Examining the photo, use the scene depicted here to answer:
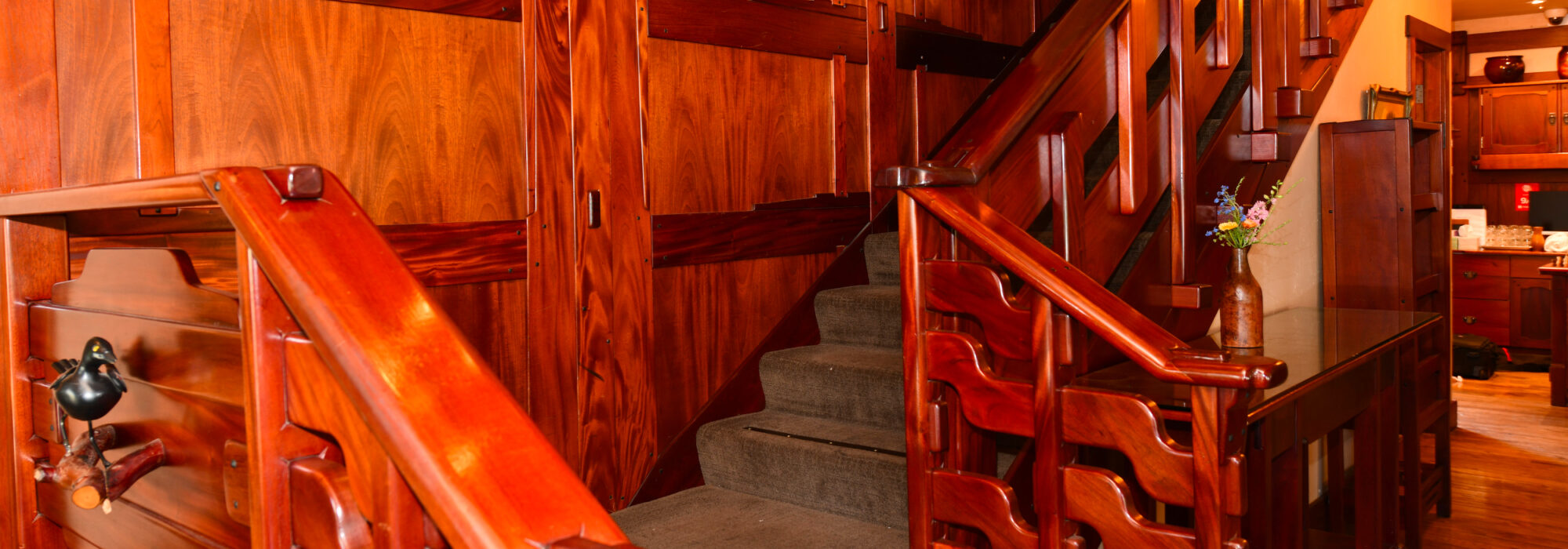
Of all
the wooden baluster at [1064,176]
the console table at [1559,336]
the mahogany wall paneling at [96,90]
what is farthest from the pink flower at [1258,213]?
the console table at [1559,336]

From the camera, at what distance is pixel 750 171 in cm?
363

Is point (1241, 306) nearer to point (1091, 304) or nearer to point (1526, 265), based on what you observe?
point (1091, 304)

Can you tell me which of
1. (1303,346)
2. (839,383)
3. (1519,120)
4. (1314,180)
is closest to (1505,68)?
(1519,120)

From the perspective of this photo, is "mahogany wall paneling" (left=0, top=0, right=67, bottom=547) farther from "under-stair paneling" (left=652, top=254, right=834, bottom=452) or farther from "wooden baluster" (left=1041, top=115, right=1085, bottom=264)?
"wooden baluster" (left=1041, top=115, right=1085, bottom=264)

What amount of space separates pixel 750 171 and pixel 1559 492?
4.08m

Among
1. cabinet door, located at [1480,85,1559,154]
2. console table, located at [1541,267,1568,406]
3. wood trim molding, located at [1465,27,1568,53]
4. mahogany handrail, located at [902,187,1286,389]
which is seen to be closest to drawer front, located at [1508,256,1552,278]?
console table, located at [1541,267,1568,406]

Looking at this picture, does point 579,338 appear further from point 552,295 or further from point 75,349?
point 75,349

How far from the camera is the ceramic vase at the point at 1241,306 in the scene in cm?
301

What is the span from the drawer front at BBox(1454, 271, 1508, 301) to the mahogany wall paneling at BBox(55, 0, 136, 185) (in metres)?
9.09

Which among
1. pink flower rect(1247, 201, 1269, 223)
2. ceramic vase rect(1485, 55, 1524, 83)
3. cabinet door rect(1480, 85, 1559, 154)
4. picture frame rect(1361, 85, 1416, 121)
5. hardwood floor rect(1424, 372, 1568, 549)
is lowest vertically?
hardwood floor rect(1424, 372, 1568, 549)

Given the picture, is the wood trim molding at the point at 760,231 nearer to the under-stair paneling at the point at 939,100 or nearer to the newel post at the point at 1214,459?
the under-stair paneling at the point at 939,100

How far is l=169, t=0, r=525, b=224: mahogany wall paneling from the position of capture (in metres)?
2.37

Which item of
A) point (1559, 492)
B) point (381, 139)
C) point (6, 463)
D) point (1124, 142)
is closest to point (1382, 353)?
point (1124, 142)

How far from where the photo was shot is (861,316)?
3629mm
